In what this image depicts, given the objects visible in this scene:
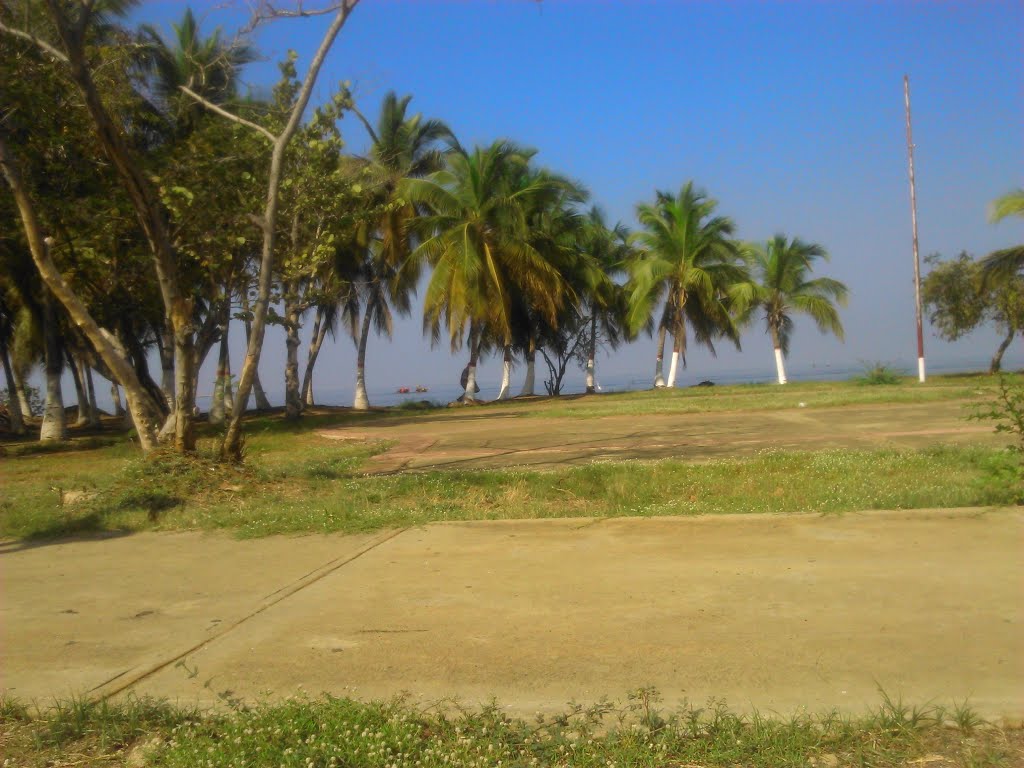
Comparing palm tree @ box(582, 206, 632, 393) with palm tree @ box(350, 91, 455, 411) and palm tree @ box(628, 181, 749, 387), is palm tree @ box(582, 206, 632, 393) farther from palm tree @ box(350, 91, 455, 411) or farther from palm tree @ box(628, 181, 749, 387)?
palm tree @ box(350, 91, 455, 411)

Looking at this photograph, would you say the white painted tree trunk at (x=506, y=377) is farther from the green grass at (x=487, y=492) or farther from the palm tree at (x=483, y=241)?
the green grass at (x=487, y=492)

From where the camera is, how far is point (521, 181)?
107 feet

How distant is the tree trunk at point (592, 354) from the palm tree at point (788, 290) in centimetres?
695

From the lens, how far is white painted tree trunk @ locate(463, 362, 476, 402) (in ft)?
110

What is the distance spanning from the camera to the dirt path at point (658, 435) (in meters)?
13.1

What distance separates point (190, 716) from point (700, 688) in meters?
2.36

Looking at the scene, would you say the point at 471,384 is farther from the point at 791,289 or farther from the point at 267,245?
the point at 267,245

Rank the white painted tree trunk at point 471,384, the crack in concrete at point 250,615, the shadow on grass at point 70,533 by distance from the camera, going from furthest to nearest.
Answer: the white painted tree trunk at point 471,384 < the shadow on grass at point 70,533 < the crack in concrete at point 250,615

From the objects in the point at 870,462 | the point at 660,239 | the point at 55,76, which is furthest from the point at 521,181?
the point at 870,462

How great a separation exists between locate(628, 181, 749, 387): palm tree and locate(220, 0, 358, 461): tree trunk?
25.3 meters

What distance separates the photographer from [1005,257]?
3050cm

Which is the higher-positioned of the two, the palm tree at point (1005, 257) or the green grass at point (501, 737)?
the palm tree at point (1005, 257)

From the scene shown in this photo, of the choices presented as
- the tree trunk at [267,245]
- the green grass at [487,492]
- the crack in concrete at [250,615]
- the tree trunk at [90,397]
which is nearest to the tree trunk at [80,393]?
the tree trunk at [90,397]

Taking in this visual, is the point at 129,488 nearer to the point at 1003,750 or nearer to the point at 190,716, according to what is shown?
the point at 190,716
